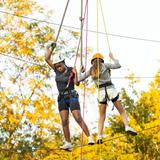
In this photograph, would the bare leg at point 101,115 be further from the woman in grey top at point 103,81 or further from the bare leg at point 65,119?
the bare leg at point 65,119

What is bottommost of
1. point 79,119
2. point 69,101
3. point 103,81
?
point 79,119

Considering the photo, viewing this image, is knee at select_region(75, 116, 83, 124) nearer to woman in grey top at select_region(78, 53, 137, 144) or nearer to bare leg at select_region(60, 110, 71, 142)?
bare leg at select_region(60, 110, 71, 142)

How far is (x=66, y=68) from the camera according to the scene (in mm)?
6133

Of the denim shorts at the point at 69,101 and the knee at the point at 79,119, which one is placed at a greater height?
the denim shorts at the point at 69,101

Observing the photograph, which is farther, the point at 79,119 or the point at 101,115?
the point at 101,115

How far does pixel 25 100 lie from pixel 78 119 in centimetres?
765

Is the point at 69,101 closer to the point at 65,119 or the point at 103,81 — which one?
the point at 65,119

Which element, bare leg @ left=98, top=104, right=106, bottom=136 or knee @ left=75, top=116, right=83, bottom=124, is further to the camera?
bare leg @ left=98, top=104, right=106, bottom=136

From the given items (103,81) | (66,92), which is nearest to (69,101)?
(66,92)

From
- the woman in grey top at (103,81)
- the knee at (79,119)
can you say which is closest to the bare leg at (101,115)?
the woman in grey top at (103,81)

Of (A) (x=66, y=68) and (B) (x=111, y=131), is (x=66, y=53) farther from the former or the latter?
(A) (x=66, y=68)

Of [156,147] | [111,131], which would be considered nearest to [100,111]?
[156,147]

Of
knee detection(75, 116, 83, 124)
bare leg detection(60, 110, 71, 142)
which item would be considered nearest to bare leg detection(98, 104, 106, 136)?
knee detection(75, 116, 83, 124)

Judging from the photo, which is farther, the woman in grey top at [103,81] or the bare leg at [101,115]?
the bare leg at [101,115]
